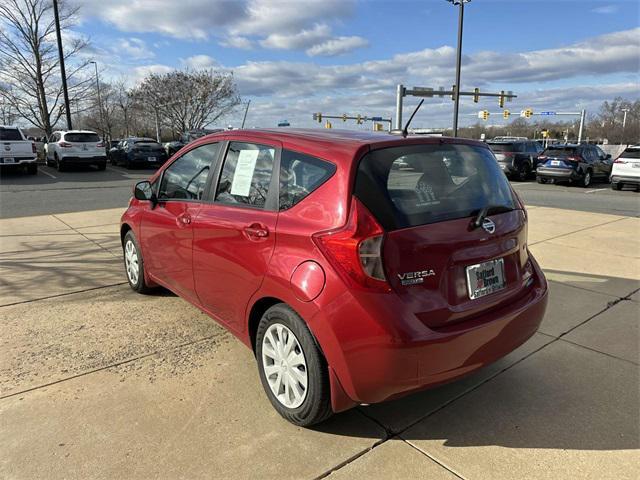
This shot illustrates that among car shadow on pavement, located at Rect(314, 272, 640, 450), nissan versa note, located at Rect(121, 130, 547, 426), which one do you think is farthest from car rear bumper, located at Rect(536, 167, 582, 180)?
nissan versa note, located at Rect(121, 130, 547, 426)

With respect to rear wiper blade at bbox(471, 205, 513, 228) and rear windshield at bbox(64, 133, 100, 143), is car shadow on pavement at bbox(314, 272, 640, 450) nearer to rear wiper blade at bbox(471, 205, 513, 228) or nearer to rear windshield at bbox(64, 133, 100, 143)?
rear wiper blade at bbox(471, 205, 513, 228)

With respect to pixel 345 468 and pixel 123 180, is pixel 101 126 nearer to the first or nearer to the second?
pixel 123 180

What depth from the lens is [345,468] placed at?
2.42 meters

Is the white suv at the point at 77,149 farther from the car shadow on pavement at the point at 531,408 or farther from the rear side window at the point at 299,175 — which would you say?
the car shadow on pavement at the point at 531,408

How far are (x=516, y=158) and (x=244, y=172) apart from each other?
20722 millimetres

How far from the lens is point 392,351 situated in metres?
2.29

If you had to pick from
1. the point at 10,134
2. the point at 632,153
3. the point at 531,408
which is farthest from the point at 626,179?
the point at 10,134

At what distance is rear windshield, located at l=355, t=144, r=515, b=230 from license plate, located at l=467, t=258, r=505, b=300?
0.30m

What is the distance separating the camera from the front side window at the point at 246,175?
3.00m

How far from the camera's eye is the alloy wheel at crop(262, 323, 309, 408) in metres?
2.63

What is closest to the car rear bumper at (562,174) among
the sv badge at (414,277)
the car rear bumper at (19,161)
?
the sv badge at (414,277)

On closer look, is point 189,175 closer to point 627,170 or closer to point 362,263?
point 362,263

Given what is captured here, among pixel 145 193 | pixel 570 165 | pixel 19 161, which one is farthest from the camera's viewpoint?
pixel 570 165

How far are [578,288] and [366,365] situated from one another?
3.84 m
